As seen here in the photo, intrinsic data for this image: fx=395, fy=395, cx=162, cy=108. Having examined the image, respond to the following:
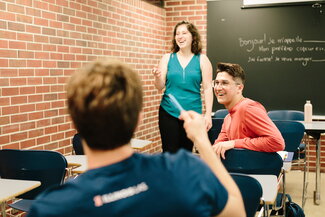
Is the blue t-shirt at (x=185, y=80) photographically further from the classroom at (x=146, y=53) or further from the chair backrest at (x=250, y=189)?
the chair backrest at (x=250, y=189)

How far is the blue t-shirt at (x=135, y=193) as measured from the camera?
0.83 meters

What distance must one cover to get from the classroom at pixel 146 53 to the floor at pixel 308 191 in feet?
0.04

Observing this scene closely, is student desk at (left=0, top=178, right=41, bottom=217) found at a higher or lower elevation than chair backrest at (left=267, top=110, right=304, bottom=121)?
lower

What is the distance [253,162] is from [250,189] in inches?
19.0

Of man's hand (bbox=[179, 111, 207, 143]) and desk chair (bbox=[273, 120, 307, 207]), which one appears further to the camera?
desk chair (bbox=[273, 120, 307, 207])

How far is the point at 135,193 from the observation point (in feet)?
2.71

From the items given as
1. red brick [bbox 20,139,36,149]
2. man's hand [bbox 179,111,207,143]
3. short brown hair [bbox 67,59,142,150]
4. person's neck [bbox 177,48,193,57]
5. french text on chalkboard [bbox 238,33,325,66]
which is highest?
french text on chalkboard [bbox 238,33,325,66]

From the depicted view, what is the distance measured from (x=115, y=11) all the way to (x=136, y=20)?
52cm

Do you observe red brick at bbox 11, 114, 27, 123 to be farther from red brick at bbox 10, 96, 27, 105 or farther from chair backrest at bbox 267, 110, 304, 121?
chair backrest at bbox 267, 110, 304, 121

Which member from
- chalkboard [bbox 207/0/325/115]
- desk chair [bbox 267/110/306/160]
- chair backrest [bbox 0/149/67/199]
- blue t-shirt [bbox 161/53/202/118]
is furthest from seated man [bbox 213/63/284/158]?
chalkboard [bbox 207/0/325/115]

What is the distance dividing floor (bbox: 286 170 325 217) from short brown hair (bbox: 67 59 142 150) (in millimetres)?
3181

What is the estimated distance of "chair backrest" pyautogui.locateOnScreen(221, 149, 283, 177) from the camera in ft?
7.18

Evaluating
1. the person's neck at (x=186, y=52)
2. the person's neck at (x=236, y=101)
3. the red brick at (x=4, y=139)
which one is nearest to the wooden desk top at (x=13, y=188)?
the red brick at (x=4, y=139)

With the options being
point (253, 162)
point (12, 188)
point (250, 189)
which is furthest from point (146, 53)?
point (250, 189)
